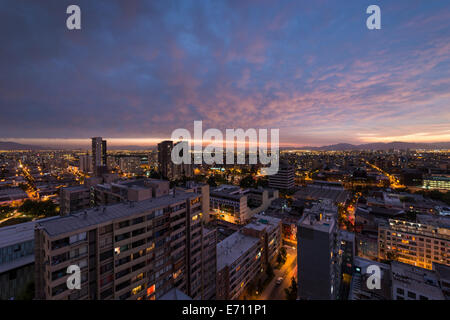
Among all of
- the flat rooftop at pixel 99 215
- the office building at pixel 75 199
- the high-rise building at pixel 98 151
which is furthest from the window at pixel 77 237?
the high-rise building at pixel 98 151

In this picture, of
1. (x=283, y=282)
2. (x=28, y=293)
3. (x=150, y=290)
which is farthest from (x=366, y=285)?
(x=28, y=293)

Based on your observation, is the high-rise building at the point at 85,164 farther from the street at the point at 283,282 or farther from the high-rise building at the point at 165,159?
the street at the point at 283,282

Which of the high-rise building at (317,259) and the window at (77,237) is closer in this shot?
the window at (77,237)

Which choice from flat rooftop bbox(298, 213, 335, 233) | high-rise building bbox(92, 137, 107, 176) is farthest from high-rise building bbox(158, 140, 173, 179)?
flat rooftop bbox(298, 213, 335, 233)

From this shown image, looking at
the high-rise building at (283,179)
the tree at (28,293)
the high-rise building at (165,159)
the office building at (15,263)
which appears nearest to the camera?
the tree at (28,293)

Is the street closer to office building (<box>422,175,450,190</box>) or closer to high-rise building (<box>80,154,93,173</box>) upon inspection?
office building (<box>422,175,450,190</box>)
